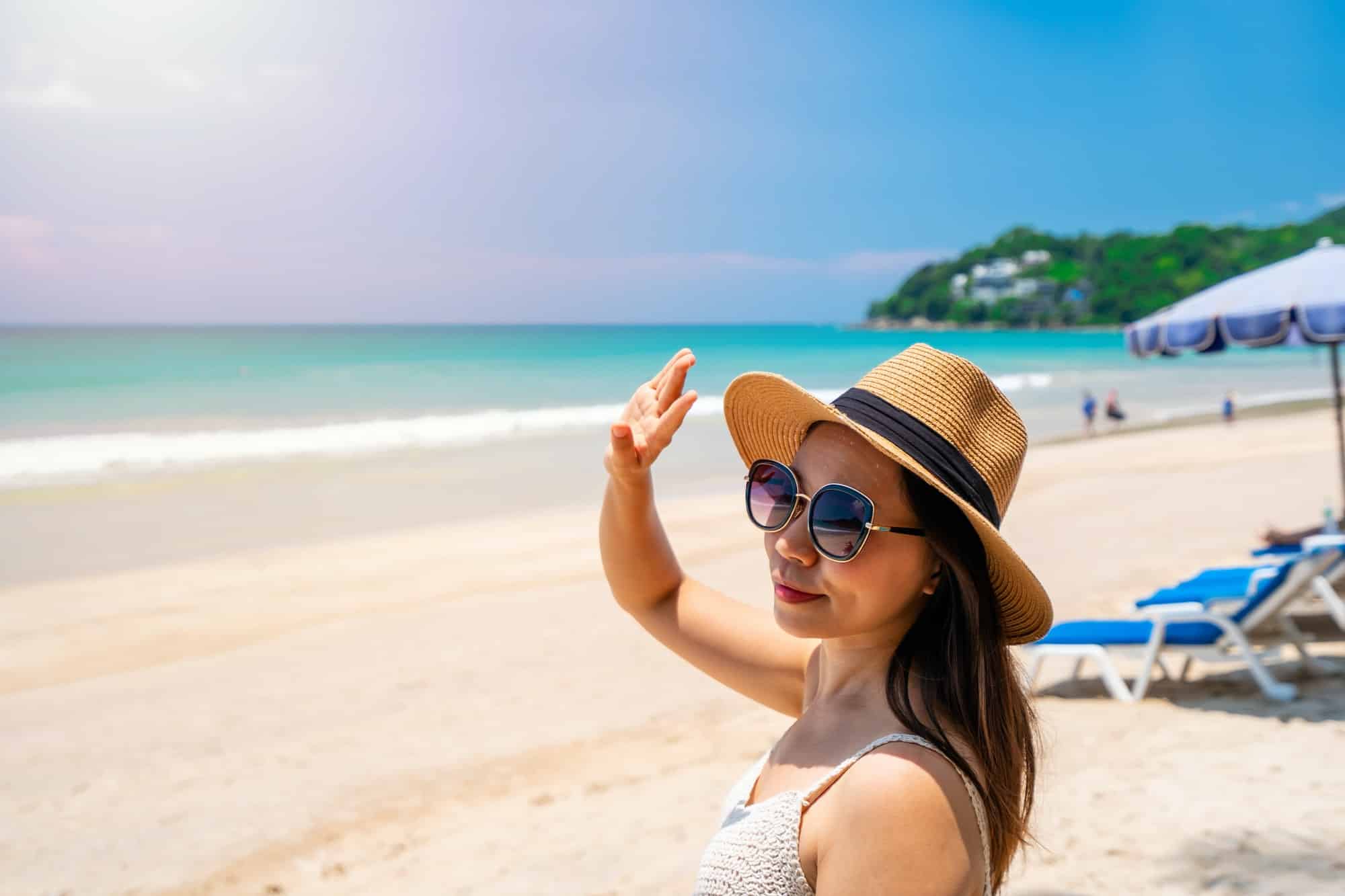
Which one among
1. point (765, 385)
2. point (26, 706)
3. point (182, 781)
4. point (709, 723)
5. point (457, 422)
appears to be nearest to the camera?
point (765, 385)

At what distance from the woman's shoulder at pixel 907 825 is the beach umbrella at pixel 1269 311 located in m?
6.72

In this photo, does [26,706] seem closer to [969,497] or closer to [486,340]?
[969,497]

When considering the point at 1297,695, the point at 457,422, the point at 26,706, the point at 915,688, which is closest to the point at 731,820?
the point at 915,688

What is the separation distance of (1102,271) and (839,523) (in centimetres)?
13542

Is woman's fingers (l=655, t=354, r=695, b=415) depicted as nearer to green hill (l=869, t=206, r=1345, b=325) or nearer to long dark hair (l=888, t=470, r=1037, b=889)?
long dark hair (l=888, t=470, r=1037, b=889)

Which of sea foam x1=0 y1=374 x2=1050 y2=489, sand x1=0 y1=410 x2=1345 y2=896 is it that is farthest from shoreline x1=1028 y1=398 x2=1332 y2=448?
sand x1=0 y1=410 x2=1345 y2=896

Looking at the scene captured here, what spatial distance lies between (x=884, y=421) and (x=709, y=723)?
4.76 metres

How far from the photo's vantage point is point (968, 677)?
1.43 m

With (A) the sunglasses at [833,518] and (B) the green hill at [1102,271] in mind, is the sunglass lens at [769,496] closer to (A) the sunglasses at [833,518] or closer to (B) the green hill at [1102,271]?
(A) the sunglasses at [833,518]

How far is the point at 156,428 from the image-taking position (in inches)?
1027

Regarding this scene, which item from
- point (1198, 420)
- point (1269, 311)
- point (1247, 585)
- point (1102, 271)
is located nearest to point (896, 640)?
point (1247, 585)

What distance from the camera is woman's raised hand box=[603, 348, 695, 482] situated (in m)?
1.78

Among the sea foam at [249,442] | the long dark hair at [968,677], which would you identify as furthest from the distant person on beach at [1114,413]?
the long dark hair at [968,677]

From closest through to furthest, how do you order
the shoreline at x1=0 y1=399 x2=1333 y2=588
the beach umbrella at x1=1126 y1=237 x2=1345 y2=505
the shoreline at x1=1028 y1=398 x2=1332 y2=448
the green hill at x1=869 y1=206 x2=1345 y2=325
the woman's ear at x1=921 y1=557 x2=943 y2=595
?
the woman's ear at x1=921 y1=557 x2=943 y2=595, the beach umbrella at x1=1126 y1=237 x2=1345 y2=505, the shoreline at x1=0 y1=399 x2=1333 y2=588, the shoreline at x1=1028 y1=398 x2=1332 y2=448, the green hill at x1=869 y1=206 x2=1345 y2=325
